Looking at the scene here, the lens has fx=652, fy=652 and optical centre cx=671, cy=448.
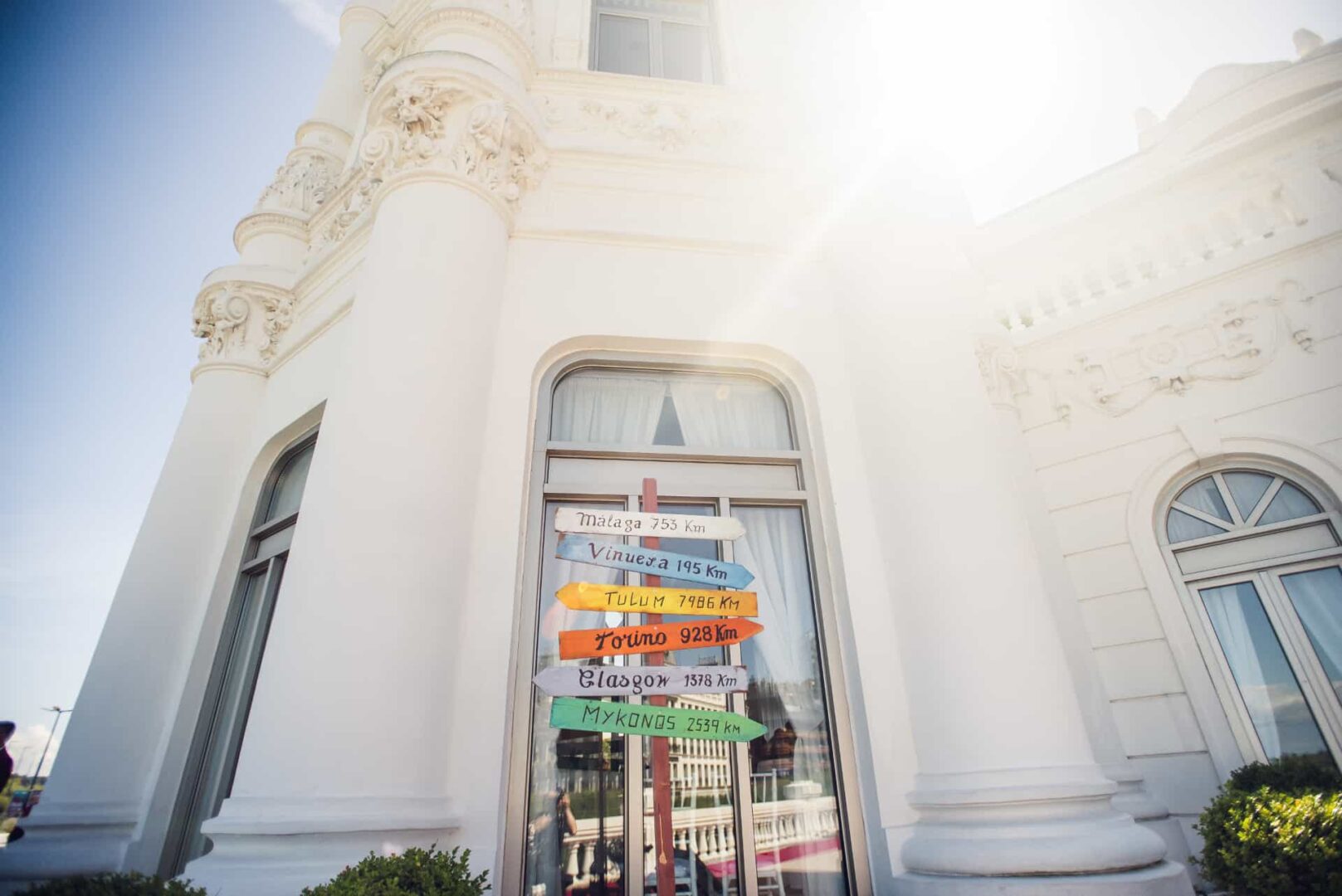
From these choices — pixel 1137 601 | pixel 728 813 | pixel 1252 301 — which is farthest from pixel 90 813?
pixel 1252 301

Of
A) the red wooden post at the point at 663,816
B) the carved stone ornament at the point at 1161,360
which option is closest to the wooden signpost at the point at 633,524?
the red wooden post at the point at 663,816

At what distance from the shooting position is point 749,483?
522 centimetres

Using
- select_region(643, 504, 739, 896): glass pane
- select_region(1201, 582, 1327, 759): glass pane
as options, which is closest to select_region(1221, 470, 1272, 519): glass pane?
select_region(1201, 582, 1327, 759): glass pane

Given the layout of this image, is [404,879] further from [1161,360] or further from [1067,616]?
[1161,360]

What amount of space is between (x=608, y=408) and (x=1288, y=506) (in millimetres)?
5912

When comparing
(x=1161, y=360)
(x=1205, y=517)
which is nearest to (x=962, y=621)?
(x=1205, y=517)

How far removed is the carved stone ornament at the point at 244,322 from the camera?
7.23 metres

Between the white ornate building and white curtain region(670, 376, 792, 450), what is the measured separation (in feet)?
0.12

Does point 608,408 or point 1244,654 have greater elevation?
point 608,408

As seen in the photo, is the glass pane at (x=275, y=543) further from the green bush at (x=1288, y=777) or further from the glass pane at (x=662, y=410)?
the green bush at (x=1288, y=777)

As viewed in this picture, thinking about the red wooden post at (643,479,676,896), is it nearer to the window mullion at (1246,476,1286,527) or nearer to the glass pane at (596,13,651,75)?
the window mullion at (1246,476,1286,527)

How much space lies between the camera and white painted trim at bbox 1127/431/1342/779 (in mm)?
5203

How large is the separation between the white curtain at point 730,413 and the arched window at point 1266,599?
3.77 m

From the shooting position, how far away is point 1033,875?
129 inches
